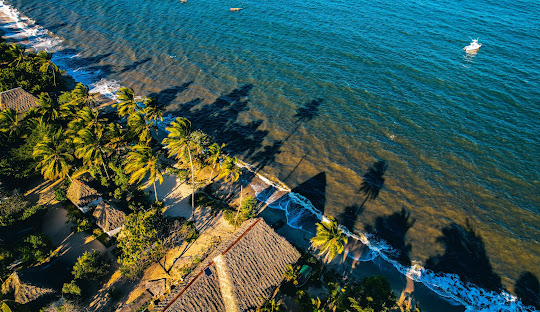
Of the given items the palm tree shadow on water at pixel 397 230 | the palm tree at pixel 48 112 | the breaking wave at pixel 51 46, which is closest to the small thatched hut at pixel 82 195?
the palm tree at pixel 48 112

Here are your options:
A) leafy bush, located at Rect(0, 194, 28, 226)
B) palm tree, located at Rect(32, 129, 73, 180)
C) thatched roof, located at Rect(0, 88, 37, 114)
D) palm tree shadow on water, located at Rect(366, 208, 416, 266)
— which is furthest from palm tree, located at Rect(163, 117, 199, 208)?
thatched roof, located at Rect(0, 88, 37, 114)

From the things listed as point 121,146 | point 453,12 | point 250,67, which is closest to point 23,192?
point 121,146

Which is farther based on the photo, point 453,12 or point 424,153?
point 453,12

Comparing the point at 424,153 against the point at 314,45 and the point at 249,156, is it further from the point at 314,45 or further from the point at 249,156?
the point at 314,45

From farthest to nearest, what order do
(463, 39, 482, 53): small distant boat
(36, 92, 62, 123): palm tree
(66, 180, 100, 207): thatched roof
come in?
1. (463, 39, 482, 53): small distant boat
2. (36, 92, 62, 123): palm tree
3. (66, 180, 100, 207): thatched roof

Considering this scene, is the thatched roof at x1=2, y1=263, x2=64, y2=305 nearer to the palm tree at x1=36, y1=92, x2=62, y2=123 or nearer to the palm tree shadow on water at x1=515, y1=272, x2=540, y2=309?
the palm tree at x1=36, y1=92, x2=62, y2=123

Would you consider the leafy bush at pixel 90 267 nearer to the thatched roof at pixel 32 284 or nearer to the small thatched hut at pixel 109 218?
the thatched roof at pixel 32 284
